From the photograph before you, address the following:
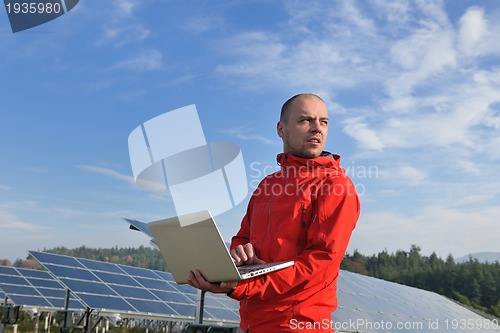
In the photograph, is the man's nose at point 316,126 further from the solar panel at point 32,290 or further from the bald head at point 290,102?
the solar panel at point 32,290

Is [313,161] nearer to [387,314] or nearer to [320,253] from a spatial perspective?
[320,253]

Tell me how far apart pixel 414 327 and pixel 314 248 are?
8804 mm

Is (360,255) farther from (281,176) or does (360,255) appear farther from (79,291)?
(281,176)

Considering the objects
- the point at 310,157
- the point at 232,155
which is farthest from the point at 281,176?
the point at 232,155

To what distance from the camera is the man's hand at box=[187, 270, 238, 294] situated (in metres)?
1.84

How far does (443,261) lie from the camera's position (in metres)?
67.0

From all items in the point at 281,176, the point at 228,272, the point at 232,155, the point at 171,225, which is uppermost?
the point at 232,155

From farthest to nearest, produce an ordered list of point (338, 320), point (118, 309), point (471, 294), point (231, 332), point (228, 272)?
point (471, 294), point (118, 309), point (338, 320), point (231, 332), point (228, 272)

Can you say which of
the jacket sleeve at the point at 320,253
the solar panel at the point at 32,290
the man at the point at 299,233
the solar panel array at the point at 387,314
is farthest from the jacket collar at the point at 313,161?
the solar panel at the point at 32,290

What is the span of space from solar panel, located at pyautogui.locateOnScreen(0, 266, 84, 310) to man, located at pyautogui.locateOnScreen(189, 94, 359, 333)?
11663mm

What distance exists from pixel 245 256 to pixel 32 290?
13450 mm

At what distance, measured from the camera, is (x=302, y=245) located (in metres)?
2.09

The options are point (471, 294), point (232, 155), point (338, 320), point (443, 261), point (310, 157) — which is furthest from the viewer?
point (443, 261)

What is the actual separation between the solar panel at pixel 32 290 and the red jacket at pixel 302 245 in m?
11.7
